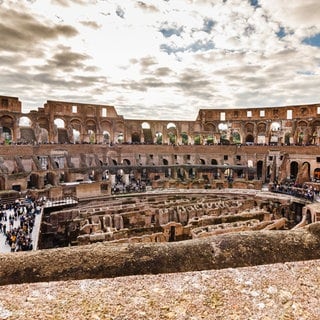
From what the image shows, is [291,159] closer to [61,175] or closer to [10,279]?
[61,175]

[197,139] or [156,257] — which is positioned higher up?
[197,139]

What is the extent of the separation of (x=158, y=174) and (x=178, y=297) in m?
30.5

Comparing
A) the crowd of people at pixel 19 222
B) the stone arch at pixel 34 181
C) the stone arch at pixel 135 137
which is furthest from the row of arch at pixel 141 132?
the crowd of people at pixel 19 222

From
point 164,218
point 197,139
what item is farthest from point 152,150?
point 164,218

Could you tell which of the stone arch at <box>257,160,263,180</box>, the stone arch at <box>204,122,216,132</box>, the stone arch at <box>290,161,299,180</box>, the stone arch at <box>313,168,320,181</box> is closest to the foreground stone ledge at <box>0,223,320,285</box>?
the stone arch at <box>313,168,320,181</box>

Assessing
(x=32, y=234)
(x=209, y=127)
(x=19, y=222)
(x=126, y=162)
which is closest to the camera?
(x=32, y=234)

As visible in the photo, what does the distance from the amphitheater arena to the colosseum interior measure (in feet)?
0.43

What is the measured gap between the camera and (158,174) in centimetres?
3453

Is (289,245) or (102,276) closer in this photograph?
(102,276)

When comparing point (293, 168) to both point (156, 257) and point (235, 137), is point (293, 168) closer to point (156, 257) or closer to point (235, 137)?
point (235, 137)

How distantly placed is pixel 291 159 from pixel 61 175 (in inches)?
1189

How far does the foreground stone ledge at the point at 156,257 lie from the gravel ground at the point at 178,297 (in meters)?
0.25

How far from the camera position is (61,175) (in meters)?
31.8

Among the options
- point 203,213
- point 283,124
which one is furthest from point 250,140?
point 203,213
